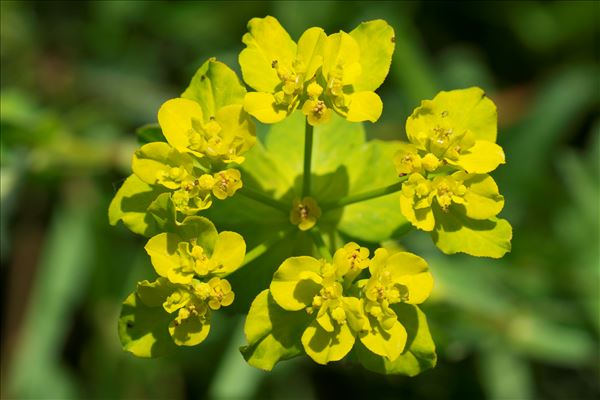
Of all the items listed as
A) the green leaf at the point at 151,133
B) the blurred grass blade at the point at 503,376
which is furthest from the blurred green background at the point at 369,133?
the green leaf at the point at 151,133

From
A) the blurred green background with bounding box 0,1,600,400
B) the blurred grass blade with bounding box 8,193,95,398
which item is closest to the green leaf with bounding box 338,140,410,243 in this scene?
the blurred green background with bounding box 0,1,600,400

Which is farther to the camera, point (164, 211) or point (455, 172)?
point (455, 172)

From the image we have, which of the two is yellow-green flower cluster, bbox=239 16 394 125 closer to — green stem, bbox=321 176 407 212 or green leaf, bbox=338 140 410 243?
green stem, bbox=321 176 407 212

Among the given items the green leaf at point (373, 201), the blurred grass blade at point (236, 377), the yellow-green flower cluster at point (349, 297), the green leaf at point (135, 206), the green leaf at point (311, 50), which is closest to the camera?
the yellow-green flower cluster at point (349, 297)

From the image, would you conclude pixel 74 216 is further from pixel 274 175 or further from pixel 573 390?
pixel 573 390

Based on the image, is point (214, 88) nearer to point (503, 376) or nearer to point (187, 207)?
point (187, 207)

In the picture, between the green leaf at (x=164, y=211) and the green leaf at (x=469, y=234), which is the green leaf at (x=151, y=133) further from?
the green leaf at (x=469, y=234)

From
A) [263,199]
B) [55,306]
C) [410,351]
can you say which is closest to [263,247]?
[263,199]
